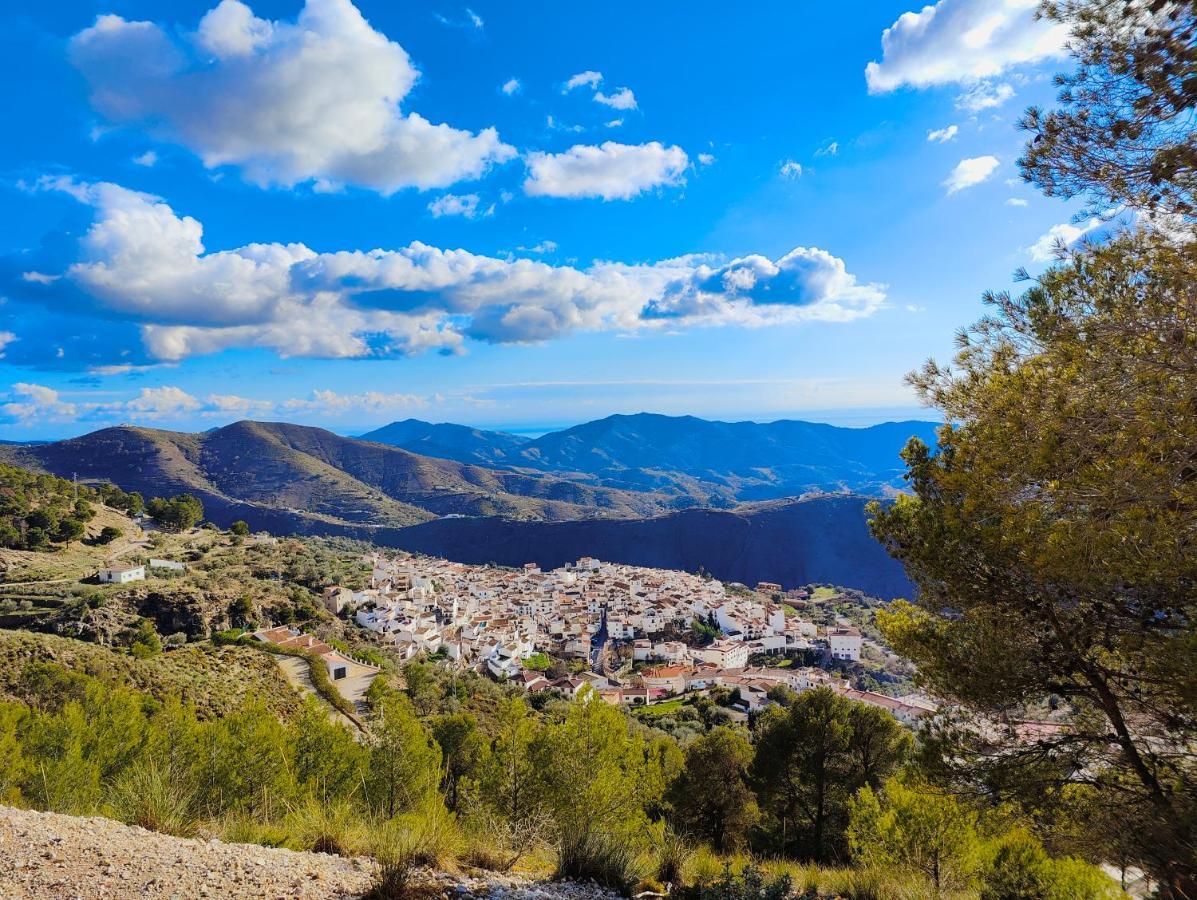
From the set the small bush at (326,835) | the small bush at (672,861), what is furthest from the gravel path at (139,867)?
the small bush at (672,861)

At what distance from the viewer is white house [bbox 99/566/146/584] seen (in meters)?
28.4

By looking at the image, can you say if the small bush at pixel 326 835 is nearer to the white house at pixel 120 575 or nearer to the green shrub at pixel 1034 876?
the green shrub at pixel 1034 876

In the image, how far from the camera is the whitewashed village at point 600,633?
3388cm

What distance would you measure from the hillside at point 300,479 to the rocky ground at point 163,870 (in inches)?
3642

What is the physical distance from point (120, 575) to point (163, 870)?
33.0 m

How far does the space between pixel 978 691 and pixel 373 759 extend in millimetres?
9535

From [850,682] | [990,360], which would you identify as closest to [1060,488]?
[990,360]

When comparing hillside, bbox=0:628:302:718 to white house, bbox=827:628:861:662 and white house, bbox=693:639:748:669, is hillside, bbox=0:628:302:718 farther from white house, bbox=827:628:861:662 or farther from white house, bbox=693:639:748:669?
white house, bbox=827:628:861:662

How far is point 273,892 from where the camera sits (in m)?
3.62

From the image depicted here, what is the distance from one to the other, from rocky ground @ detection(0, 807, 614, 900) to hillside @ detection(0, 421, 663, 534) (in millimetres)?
92498

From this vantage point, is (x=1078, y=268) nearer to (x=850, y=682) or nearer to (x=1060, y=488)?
(x=1060, y=488)

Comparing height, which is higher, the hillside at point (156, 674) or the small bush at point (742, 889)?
the small bush at point (742, 889)

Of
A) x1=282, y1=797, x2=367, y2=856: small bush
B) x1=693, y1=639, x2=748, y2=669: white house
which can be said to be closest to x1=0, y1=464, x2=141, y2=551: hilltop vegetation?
x1=282, y1=797, x2=367, y2=856: small bush

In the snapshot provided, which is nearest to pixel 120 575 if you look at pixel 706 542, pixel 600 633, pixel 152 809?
pixel 152 809
